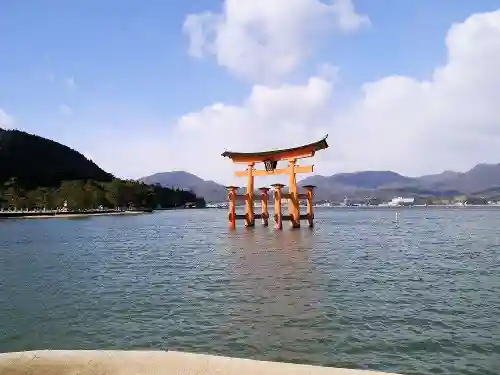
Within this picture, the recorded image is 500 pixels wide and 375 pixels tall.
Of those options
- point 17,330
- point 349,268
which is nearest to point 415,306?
point 349,268

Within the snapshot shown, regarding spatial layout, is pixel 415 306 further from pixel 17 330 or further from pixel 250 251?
pixel 250 251

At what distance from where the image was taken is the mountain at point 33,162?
162125 mm

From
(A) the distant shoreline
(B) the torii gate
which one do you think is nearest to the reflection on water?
(B) the torii gate

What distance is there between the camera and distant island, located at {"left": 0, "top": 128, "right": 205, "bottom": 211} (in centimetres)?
11788

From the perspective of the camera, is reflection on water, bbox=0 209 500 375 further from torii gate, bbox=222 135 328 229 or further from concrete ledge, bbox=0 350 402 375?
torii gate, bbox=222 135 328 229

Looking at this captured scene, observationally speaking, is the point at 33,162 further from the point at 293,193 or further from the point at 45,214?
the point at 293,193

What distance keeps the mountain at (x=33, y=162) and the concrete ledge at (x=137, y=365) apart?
164 metres

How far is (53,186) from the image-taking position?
16075cm

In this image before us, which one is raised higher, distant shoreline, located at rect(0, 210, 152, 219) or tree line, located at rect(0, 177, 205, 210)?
tree line, located at rect(0, 177, 205, 210)

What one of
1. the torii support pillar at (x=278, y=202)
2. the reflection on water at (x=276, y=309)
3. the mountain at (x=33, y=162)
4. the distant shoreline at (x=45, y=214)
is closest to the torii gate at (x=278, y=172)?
the torii support pillar at (x=278, y=202)

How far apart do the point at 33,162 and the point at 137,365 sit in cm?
18923

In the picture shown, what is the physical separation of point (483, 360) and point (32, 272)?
61.0 ft

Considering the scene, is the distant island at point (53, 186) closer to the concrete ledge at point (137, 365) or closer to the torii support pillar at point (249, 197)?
the torii support pillar at point (249, 197)

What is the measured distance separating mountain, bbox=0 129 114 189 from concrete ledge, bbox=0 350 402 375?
163701 millimetres
